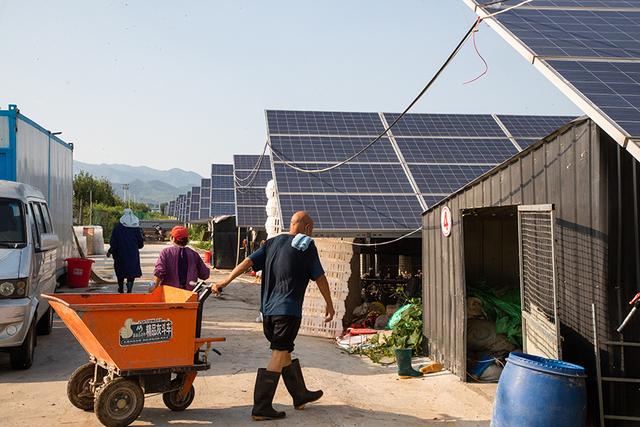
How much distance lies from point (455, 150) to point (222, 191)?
18296 mm

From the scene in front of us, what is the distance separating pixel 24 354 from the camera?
915 cm

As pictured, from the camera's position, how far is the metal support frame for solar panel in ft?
101

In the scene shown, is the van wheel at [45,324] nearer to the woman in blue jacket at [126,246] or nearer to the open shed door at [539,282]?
the woman in blue jacket at [126,246]

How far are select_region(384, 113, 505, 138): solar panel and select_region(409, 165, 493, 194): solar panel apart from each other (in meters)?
2.22

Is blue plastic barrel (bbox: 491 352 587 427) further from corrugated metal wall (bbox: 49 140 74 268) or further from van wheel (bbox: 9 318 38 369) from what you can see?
corrugated metal wall (bbox: 49 140 74 268)

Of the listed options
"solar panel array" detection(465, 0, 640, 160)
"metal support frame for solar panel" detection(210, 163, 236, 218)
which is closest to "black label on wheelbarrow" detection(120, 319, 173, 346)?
"solar panel array" detection(465, 0, 640, 160)

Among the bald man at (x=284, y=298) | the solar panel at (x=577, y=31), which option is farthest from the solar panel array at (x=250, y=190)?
the bald man at (x=284, y=298)

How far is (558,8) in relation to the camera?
9.20 meters

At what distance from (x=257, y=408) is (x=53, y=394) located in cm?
Result: 268

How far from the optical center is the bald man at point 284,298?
708 cm

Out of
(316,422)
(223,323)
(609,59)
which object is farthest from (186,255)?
(609,59)

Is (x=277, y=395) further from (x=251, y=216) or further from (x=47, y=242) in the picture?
(x=251, y=216)

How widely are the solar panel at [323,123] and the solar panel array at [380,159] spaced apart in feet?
0.09

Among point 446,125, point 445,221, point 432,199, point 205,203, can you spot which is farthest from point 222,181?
point 445,221
